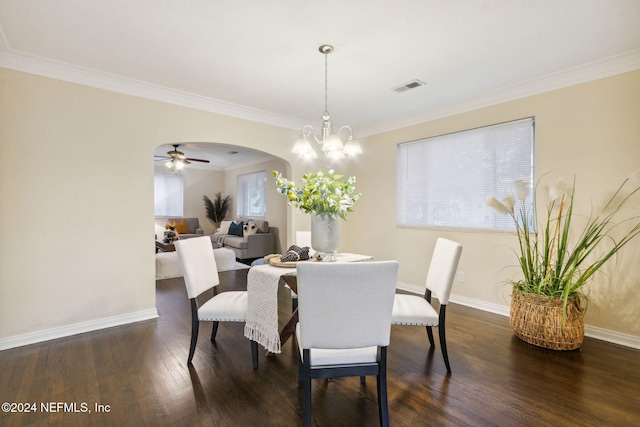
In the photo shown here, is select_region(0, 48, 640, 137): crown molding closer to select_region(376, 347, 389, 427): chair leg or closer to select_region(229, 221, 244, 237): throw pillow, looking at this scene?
select_region(376, 347, 389, 427): chair leg

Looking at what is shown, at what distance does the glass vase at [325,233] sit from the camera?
233 cm

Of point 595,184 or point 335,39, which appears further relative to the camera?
point 595,184

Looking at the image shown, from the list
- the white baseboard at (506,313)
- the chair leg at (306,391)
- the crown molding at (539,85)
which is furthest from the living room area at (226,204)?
the chair leg at (306,391)

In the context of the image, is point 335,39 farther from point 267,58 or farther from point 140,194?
point 140,194

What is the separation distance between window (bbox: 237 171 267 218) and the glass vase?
5.47m

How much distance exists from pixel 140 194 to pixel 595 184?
4455 mm

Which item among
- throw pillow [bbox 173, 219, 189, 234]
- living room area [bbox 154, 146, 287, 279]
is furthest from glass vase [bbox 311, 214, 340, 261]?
throw pillow [bbox 173, 219, 189, 234]

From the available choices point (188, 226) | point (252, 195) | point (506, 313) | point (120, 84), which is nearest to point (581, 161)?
point (506, 313)

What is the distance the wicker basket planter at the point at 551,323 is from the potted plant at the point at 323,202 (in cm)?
185

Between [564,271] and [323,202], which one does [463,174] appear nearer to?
[564,271]

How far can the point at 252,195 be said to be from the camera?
8312 millimetres

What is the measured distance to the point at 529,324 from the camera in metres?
2.70

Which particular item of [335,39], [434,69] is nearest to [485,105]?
[434,69]

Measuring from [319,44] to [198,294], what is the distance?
215 cm
